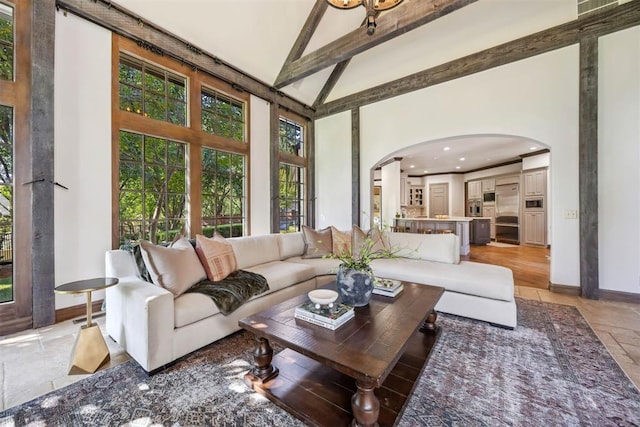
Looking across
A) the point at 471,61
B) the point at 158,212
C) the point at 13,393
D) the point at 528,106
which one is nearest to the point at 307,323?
the point at 13,393

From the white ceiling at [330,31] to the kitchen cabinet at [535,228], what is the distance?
4.07 meters

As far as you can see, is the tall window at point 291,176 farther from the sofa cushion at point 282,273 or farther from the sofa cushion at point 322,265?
the sofa cushion at point 282,273

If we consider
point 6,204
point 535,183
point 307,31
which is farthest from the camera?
point 535,183

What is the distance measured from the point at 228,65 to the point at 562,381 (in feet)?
17.7

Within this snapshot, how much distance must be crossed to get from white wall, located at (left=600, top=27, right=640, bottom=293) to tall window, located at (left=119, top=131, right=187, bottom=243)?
565 cm

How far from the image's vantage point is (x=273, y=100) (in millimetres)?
5164

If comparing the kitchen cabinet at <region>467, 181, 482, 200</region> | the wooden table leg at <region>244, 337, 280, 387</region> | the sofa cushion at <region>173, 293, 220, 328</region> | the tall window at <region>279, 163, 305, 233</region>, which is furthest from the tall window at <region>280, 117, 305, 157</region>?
the kitchen cabinet at <region>467, 181, 482, 200</region>

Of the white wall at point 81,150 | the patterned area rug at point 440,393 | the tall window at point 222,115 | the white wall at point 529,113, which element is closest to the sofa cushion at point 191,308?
the patterned area rug at point 440,393

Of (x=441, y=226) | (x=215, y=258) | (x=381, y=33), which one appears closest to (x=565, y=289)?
(x=441, y=226)

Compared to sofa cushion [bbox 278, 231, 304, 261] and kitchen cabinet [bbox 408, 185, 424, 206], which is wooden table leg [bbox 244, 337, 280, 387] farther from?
kitchen cabinet [bbox 408, 185, 424, 206]

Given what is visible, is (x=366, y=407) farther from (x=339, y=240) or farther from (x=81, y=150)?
(x=81, y=150)

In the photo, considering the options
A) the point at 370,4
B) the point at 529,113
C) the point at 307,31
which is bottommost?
the point at 529,113

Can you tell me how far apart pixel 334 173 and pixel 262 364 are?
4.69 metres

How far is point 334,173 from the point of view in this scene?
5.94 metres
